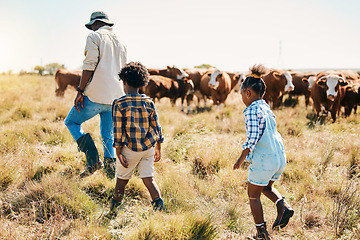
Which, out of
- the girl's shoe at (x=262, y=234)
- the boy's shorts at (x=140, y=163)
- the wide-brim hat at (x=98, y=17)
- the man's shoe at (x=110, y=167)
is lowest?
the girl's shoe at (x=262, y=234)

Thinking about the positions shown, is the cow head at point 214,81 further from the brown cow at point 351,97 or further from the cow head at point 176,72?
the brown cow at point 351,97

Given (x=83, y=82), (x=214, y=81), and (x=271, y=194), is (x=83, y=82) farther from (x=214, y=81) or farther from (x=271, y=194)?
(x=214, y=81)

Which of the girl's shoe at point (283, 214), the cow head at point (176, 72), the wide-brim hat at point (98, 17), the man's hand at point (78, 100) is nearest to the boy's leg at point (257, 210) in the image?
the girl's shoe at point (283, 214)

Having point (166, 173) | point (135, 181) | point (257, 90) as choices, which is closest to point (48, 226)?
point (135, 181)

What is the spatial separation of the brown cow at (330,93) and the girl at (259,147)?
8122 mm

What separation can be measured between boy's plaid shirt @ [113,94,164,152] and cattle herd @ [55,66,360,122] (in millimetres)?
8685

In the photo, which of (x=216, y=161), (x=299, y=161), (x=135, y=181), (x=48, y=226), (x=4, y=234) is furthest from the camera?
(x=299, y=161)

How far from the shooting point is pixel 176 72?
16.0 m

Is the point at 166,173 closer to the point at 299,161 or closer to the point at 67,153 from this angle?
the point at 67,153

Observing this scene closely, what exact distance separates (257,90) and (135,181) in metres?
2.15

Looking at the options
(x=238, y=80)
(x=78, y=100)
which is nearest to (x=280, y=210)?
(x=78, y=100)

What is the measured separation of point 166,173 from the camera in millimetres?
4523

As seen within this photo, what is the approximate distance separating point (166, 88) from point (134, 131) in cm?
1039

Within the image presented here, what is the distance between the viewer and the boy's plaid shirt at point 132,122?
3277 millimetres
